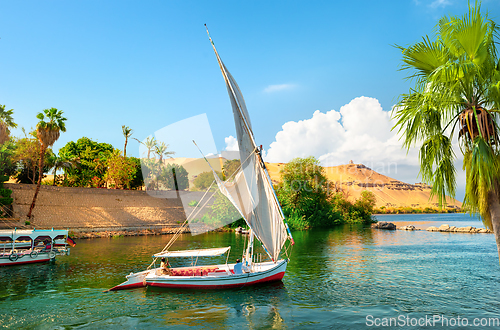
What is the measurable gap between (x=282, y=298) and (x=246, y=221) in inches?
193

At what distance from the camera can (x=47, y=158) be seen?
60.0m

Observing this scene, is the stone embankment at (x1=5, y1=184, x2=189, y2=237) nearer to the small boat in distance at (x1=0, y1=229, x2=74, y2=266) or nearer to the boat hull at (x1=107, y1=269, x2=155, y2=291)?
the small boat in distance at (x1=0, y1=229, x2=74, y2=266)

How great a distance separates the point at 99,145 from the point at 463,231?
286 ft

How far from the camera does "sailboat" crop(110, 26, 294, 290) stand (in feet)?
61.6

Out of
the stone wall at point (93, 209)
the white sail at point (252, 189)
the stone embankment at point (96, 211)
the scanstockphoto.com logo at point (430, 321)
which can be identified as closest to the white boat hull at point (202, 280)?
the white sail at point (252, 189)

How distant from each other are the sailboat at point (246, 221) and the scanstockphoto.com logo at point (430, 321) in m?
6.53

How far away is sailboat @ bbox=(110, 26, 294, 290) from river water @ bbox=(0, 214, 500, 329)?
0.64 meters

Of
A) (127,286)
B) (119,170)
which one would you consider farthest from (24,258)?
(119,170)

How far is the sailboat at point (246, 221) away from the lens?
1877 centimetres

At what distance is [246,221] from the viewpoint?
19234mm

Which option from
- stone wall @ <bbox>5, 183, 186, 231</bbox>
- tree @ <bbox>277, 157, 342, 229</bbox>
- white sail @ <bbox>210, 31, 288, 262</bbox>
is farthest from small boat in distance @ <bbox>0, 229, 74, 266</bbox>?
tree @ <bbox>277, 157, 342, 229</bbox>

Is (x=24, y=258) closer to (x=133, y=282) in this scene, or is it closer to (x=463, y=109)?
(x=133, y=282)

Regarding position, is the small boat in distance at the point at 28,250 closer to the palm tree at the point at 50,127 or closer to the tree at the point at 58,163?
the palm tree at the point at 50,127

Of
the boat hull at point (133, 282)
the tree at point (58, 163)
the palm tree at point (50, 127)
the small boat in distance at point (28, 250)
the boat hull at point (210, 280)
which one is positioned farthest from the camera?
the tree at point (58, 163)
